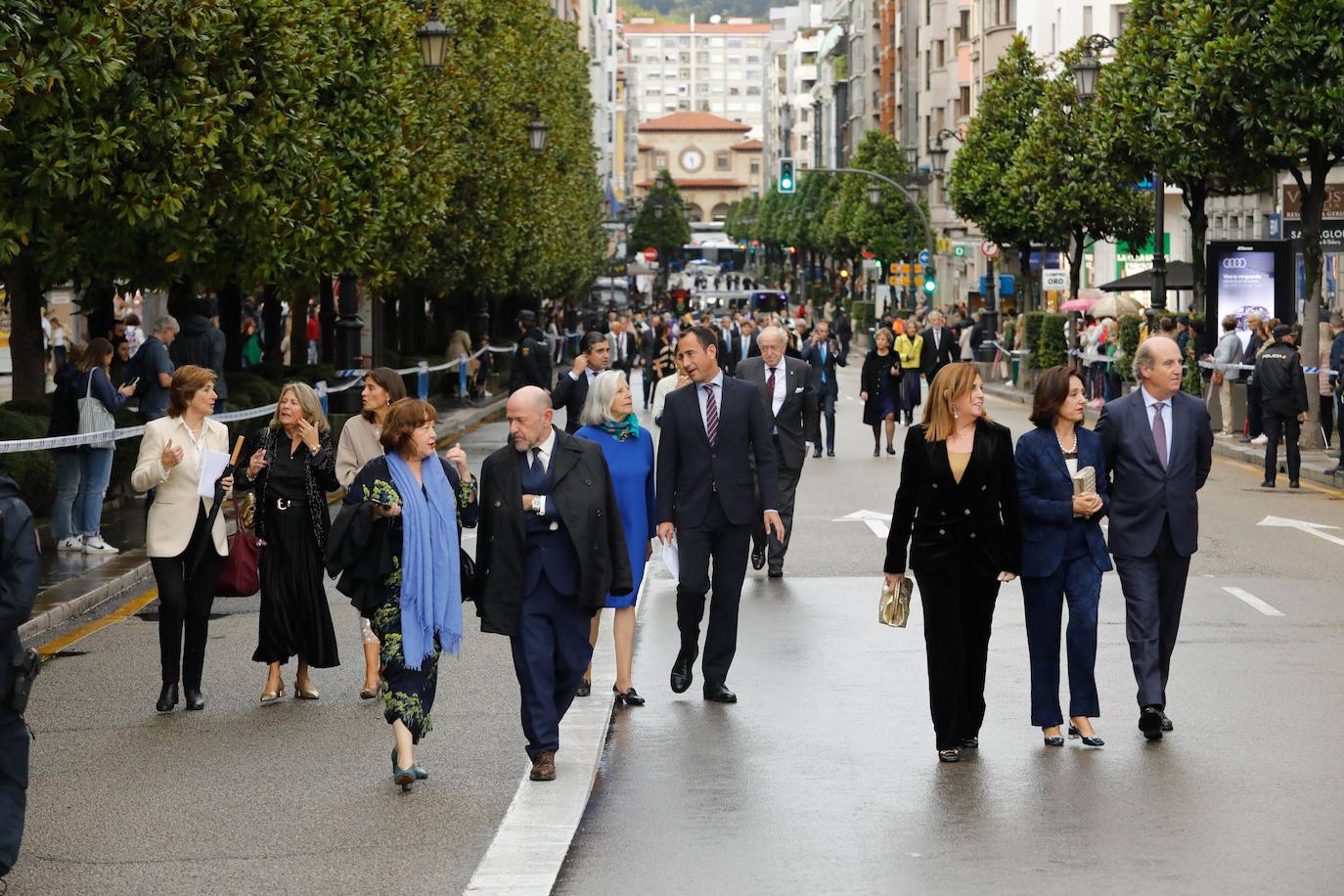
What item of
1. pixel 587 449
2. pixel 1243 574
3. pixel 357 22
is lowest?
pixel 1243 574

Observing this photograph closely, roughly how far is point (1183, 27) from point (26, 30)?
19.1 metres

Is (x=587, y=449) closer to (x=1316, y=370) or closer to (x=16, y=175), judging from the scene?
(x=16, y=175)

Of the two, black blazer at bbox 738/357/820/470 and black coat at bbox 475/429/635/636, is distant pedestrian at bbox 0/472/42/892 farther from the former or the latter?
black blazer at bbox 738/357/820/470

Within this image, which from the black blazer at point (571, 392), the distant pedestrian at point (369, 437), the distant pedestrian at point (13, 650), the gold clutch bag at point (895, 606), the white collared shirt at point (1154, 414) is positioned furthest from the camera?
the black blazer at point (571, 392)

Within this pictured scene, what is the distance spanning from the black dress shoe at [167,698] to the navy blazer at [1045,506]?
162 inches

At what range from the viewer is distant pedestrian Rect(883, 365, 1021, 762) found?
9.20 m

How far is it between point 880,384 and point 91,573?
13908 millimetres

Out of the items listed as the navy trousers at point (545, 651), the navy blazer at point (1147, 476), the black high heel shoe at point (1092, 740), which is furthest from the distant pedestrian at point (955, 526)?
the navy trousers at point (545, 651)

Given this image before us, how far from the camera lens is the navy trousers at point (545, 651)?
28.7 ft

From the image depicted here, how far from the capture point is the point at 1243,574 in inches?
624

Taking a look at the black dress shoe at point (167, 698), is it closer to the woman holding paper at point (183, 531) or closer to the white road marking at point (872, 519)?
the woman holding paper at point (183, 531)

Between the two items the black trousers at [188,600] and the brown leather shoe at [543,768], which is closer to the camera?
the brown leather shoe at [543,768]

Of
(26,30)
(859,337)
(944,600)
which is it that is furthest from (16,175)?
(859,337)

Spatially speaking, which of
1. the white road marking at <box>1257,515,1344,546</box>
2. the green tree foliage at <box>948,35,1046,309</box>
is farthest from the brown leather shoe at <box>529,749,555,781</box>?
the green tree foliage at <box>948,35,1046,309</box>
